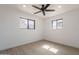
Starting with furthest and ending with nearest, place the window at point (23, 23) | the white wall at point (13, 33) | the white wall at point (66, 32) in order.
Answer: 1. the white wall at point (66, 32)
2. the white wall at point (13, 33)
3. the window at point (23, 23)

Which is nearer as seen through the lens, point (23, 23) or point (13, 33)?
point (23, 23)

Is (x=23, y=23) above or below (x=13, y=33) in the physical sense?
above

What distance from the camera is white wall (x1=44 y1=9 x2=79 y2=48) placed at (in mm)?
1755

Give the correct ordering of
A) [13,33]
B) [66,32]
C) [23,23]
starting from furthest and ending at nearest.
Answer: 1. [66,32]
2. [13,33]
3. [23,23]

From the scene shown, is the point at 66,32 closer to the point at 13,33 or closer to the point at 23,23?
the point at 23,23

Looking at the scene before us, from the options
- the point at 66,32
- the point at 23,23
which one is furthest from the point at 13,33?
the point at 66,32

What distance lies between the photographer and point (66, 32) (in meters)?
2.02

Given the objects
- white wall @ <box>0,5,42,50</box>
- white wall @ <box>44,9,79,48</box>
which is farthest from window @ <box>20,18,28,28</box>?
white wall @ <box>44,9,79,48</box>

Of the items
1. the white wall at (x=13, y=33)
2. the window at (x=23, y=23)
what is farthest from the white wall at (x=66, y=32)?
the window at (x=23, y=23)

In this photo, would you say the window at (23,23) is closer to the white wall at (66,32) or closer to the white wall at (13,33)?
the white wall at (13,33)

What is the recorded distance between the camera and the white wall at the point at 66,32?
5.76ft

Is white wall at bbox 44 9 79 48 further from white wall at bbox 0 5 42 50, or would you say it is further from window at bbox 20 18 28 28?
window at bbox 20 18 28 28

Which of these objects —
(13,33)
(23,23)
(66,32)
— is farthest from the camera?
(66,32)
